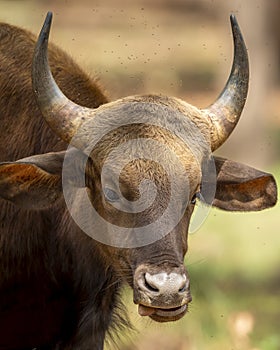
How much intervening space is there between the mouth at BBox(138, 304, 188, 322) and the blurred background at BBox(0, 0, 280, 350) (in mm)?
1253

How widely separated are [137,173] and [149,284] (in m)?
0.67

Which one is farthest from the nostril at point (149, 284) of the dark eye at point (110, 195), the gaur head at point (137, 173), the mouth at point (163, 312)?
the dark eye at point (110, 195)

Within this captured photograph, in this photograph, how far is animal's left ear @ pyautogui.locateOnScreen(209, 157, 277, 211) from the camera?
25.5 feet

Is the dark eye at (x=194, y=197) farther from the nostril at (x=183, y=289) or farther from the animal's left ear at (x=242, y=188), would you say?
the nostril at (x=183, y=289)

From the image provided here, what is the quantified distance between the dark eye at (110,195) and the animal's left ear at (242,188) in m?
0.78

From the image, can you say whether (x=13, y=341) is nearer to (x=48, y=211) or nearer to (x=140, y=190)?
(x=48, y=211)

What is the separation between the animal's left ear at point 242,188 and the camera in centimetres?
779

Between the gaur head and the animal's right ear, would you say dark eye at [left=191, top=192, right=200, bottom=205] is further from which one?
the animal's right ear

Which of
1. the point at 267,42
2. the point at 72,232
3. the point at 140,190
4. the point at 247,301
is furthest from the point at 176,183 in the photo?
the point at 267,42

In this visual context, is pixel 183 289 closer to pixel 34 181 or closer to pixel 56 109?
pixel 34 181

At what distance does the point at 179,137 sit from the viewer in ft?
24.1

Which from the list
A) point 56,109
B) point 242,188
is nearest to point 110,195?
point 56,109

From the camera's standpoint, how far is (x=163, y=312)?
694 centimetres

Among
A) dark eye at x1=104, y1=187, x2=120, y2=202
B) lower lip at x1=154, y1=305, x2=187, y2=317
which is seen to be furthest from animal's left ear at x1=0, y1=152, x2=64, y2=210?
lower lip at x1=154, y1=305, x2=187, y2=317
